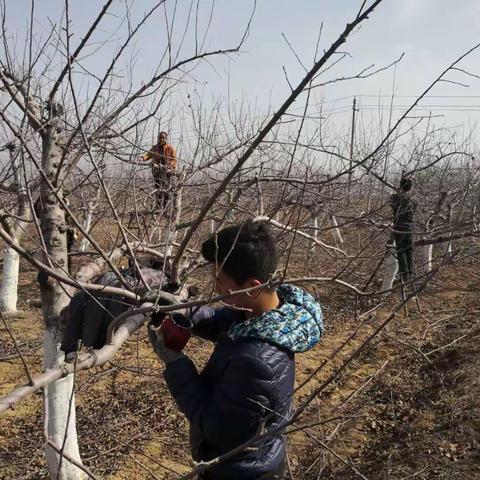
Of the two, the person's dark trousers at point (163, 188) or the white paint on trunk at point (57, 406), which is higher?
the person's dark trousers at point (163, 188)

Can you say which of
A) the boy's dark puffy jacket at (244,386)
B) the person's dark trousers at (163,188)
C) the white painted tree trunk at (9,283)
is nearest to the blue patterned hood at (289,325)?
the boy's dark puffy jacket at (244,386)

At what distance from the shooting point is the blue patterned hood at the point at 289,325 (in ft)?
4.74

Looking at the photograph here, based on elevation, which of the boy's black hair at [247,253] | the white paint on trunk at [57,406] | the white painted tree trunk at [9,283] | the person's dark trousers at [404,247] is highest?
the boy's black hair at [247,253]

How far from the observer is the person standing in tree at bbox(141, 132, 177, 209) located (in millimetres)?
3115

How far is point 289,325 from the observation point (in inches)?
58.8

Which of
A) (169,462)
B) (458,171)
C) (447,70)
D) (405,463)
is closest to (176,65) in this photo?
(447,70)

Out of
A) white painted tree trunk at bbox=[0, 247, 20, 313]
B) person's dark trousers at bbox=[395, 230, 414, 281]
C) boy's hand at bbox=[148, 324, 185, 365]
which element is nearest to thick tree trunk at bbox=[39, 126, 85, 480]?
boy's hand at bbox=[148, 324, 185, 365]

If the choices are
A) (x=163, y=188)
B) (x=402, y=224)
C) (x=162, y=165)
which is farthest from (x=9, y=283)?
(x=402, y=224)

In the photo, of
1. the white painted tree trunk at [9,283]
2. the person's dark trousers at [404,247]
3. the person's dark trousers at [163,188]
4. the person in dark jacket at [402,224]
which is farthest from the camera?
the white painted tree trunk at [9,283]

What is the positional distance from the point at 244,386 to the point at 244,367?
0.17 ft

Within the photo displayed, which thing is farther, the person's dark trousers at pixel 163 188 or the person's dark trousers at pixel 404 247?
the person's dark trousers at pixel 163 188

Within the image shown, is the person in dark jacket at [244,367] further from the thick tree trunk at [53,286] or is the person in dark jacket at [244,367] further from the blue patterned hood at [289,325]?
the thick tree trunk at [53,286]

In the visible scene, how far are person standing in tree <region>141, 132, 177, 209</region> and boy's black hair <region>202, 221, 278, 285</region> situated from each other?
1384mm

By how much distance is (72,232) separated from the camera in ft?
7.15
